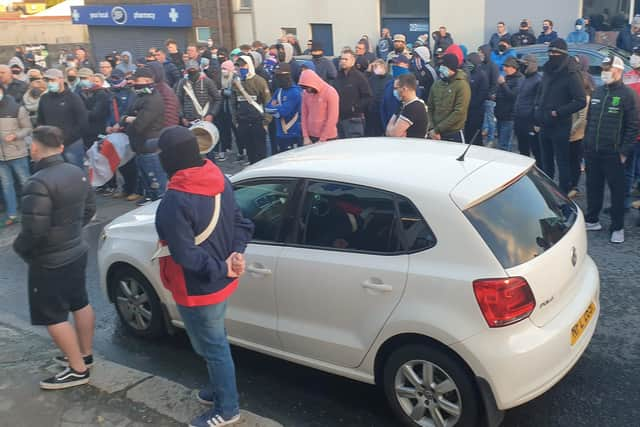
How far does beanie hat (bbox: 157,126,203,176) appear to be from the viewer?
3.64m

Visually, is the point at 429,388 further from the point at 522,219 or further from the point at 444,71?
the point at 444,71

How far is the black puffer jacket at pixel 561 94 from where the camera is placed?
7594 mm

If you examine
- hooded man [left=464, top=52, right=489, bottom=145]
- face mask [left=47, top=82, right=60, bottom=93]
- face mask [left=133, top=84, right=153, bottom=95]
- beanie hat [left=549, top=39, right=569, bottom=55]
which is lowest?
hooded man [left=464, top=52, right=489, bottom=145]

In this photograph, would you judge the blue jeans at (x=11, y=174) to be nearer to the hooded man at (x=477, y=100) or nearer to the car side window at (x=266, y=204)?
the car side window at (x=266, y=204)

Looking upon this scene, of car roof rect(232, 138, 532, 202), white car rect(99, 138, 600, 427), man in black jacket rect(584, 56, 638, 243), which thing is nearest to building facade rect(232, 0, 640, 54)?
man in black jacket rect(584, 56, 638, 243)

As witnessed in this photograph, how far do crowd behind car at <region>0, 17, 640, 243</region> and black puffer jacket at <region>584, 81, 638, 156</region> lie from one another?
0.01 m

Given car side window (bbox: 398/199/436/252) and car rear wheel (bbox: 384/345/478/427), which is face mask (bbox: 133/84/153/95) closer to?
car side window (bbox: 398/199/436/252)

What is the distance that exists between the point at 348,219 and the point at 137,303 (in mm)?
2132

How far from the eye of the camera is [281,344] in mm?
4434

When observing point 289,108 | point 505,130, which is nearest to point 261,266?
point 289,108

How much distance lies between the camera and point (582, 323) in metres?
3.98

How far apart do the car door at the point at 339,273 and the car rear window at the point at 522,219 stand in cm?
50

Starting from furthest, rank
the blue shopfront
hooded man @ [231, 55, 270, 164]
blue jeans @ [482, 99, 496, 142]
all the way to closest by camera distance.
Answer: the blue shopfront
blue jeans @ [482, 99, 496, 142]
hooded man @ [231, 55, 270, 164]

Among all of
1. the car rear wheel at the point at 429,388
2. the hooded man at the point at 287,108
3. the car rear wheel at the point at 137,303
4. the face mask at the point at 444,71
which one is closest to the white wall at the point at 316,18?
the hooded man at the point at 287,108
